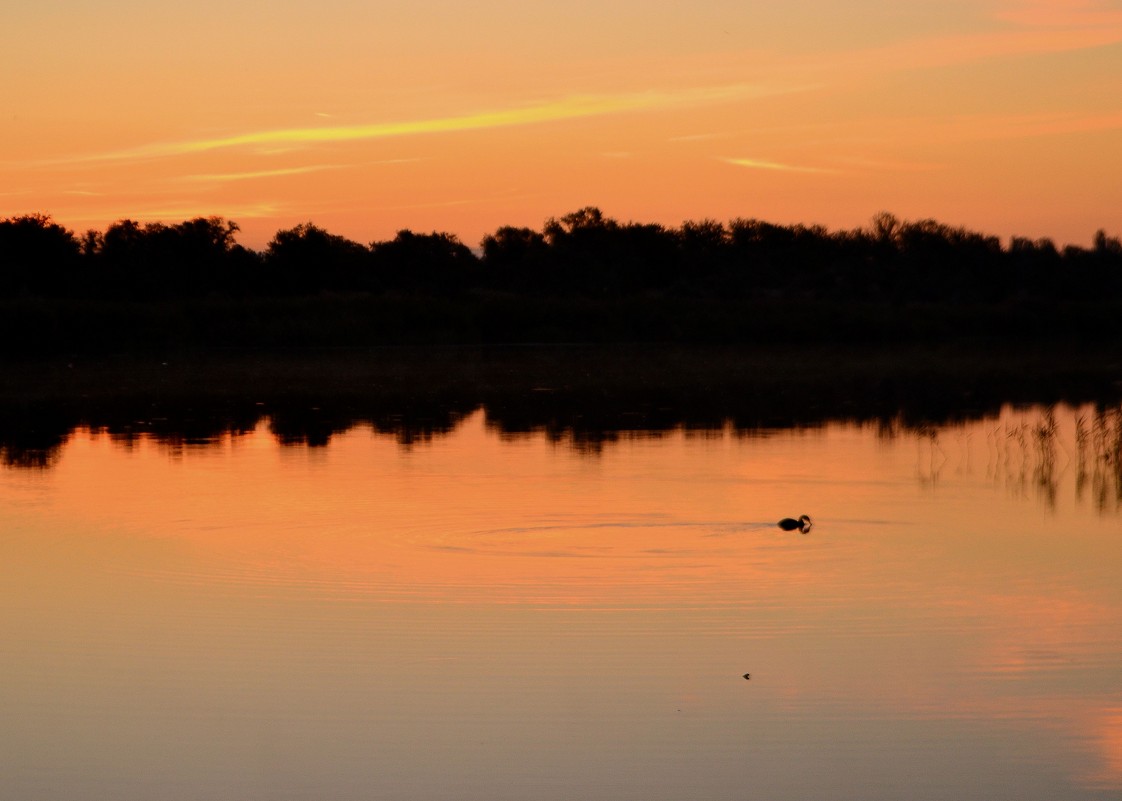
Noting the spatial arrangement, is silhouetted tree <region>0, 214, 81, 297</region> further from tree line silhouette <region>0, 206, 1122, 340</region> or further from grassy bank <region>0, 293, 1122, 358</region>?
grassy bank <region>0, 293, 1122, 358</region>

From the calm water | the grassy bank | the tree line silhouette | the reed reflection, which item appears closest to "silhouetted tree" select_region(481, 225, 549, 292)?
the tree line silhouette

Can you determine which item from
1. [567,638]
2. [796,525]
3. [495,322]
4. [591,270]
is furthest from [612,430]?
[591,270]

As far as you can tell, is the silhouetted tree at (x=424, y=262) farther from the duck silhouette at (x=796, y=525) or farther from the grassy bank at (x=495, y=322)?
the duck silhouette at (x=796, y=525)

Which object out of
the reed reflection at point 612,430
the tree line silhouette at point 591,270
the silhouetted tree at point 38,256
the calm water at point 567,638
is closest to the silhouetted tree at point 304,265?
the tree line silhouette at point 591,270

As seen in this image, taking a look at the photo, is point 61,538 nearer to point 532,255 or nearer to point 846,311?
point 846,311

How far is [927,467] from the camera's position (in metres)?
15.4

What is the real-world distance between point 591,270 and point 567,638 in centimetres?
6409

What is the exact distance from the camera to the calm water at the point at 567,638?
245 inches

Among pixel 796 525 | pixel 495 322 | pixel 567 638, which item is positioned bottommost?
pixel 567 638

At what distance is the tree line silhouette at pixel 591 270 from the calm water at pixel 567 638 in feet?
121

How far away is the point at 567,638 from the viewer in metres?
8.16

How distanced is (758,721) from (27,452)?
1339cm

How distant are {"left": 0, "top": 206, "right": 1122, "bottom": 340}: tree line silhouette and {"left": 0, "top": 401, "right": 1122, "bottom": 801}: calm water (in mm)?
36776

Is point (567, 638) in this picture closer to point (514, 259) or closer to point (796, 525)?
point (796, 525)
